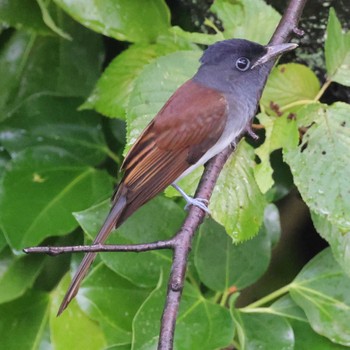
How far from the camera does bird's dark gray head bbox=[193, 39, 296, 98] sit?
1502 millimetres

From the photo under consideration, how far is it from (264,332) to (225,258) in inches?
7.5

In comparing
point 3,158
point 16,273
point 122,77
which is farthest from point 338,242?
point 3,158

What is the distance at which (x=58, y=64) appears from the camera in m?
1.95

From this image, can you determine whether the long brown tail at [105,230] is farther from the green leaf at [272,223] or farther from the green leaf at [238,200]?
the green leaf at [272,223]

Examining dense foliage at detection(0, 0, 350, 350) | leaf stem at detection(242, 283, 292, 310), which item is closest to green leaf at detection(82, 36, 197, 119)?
dense foliage at detection(0, 0, 350, 350)

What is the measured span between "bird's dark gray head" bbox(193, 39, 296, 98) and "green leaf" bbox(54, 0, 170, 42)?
25 cm

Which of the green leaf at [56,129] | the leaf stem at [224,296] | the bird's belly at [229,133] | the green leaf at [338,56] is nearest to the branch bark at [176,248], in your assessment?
the bird's belly at [229,133]

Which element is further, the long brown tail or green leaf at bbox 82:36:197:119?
green leaf at bbox 82:36:197:119

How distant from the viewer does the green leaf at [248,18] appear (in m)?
1.59

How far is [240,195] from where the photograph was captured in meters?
1.40

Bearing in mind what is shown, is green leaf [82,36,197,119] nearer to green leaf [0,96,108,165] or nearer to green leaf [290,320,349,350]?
green leaf [0,96,108,165]

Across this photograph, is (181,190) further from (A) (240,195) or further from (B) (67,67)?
(B) (67,67)

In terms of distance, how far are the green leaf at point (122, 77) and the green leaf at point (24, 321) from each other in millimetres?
470

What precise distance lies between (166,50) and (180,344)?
26.1 inches
